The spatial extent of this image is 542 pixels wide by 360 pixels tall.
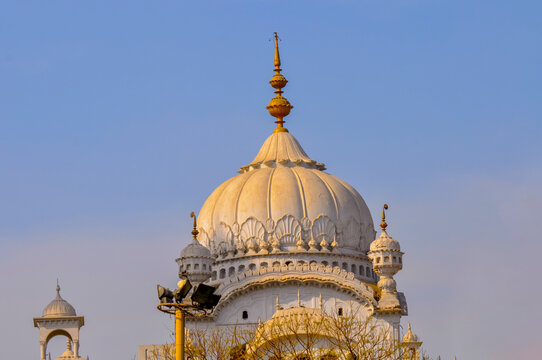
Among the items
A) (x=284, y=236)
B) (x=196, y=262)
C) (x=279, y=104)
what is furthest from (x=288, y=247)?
(x=279, y=104)

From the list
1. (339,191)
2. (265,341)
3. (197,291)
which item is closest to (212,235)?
(339,191)

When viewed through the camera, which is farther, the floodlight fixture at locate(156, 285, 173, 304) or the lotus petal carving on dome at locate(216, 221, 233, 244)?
the lotus petal carving on dome at locate(216, 221, 233, 244)

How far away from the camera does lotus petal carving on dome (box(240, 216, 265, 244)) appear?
3147 inches

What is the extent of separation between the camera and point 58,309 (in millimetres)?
73375

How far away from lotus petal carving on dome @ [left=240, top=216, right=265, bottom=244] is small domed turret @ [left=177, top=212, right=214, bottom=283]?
3.25m

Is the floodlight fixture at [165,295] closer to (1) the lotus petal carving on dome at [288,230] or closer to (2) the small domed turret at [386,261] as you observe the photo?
(2) the small domed turret at [386,261]

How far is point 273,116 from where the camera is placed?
89500 millimetres

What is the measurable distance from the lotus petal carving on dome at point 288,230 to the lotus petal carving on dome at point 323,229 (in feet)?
2.88

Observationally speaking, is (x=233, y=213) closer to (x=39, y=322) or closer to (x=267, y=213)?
(x=267, y=213)

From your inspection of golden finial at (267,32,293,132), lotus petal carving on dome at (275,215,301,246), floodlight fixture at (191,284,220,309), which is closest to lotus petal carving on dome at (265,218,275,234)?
lotus petal carving on dome at (275,215,301,246)

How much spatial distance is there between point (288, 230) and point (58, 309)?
13.2m

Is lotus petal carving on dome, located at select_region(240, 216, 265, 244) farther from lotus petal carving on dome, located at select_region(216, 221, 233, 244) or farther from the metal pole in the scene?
the metal pole

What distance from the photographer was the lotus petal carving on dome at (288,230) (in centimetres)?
7975

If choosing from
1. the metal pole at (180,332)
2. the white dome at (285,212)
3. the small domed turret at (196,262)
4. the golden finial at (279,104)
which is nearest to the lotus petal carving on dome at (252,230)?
the white dome at (285,212)
